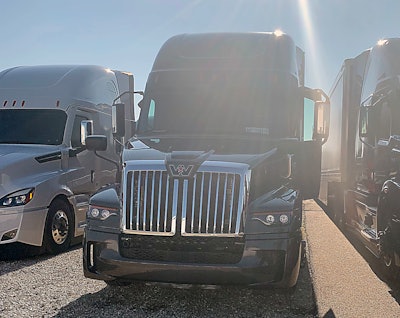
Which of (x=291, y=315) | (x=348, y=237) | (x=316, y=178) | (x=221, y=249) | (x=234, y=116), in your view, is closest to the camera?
(x=221, y=249)

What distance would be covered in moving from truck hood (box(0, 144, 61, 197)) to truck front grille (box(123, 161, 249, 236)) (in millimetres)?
2808

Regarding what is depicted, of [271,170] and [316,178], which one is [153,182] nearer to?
[271,170]

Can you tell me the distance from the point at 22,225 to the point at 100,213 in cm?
246

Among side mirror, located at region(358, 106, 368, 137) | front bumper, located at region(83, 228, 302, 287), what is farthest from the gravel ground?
A: side mirror, located at region(358, 106, 368, 137)

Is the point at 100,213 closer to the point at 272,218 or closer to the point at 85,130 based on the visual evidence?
the point at 272,218

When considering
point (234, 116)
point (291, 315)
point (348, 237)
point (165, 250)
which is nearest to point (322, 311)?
point (291, 315)

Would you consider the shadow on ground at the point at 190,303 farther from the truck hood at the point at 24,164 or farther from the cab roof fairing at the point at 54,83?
the cab roof fairing at the point at 54,83

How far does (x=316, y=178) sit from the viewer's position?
647cm

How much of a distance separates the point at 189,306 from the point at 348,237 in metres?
4.97

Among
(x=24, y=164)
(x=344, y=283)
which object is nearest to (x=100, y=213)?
(x=24, y=164)

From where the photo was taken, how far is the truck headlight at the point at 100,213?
177 inches

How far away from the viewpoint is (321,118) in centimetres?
602

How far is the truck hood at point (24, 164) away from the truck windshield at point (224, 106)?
6.62ft

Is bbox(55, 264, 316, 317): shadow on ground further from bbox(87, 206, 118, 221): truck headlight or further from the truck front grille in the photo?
bbox(87, 206, 118, 221): truck headlight
